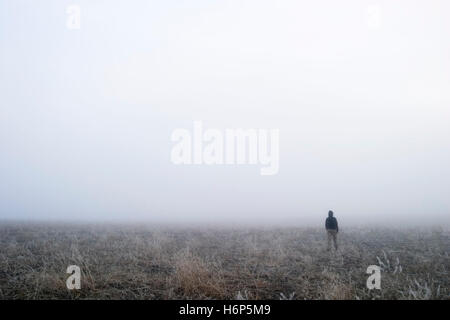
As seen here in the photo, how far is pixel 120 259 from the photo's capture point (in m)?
9.77

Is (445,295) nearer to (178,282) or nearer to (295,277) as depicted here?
(295,277)

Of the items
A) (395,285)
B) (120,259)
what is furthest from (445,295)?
(120,259)

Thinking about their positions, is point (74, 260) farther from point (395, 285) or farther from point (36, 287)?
point (395, 285)

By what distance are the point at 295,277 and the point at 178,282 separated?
312 cm

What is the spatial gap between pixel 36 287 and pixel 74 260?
2.30 metres

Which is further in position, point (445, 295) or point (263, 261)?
point (263, 261)

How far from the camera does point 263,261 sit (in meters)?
9.79

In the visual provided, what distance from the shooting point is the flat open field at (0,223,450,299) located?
21.9ft

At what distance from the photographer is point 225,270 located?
844 centimetres

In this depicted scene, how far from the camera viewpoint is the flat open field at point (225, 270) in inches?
262
